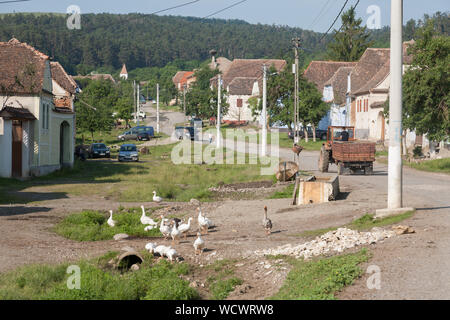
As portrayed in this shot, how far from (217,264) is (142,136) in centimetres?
5730

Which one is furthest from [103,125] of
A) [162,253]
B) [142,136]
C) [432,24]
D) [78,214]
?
[162,253]

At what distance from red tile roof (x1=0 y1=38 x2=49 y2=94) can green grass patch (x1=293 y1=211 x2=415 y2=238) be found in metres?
21.7

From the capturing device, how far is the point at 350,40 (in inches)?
3935

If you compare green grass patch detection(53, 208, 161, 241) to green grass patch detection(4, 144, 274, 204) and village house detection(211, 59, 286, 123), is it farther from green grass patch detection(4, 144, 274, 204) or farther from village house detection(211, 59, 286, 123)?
village house detection(211, 59, 286, 123)

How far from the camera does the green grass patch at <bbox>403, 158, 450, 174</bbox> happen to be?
3438 cm

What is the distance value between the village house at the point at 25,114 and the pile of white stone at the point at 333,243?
21.6 meters

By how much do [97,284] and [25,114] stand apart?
76.1 ft

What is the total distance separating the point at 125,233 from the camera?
1759 centimetres

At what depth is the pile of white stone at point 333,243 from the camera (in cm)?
1282

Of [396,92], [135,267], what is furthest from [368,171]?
[135,267]

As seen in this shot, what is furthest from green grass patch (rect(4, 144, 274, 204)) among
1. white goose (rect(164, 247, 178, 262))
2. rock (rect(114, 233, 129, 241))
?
white goose (rect(164, 247, 178, 262))

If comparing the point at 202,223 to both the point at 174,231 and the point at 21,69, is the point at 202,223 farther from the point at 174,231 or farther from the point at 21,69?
the point at 21,69

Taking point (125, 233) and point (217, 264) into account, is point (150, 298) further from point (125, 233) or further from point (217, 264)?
point (125, 233)

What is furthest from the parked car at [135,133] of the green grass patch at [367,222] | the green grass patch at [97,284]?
the green grass patch at [97,284]
